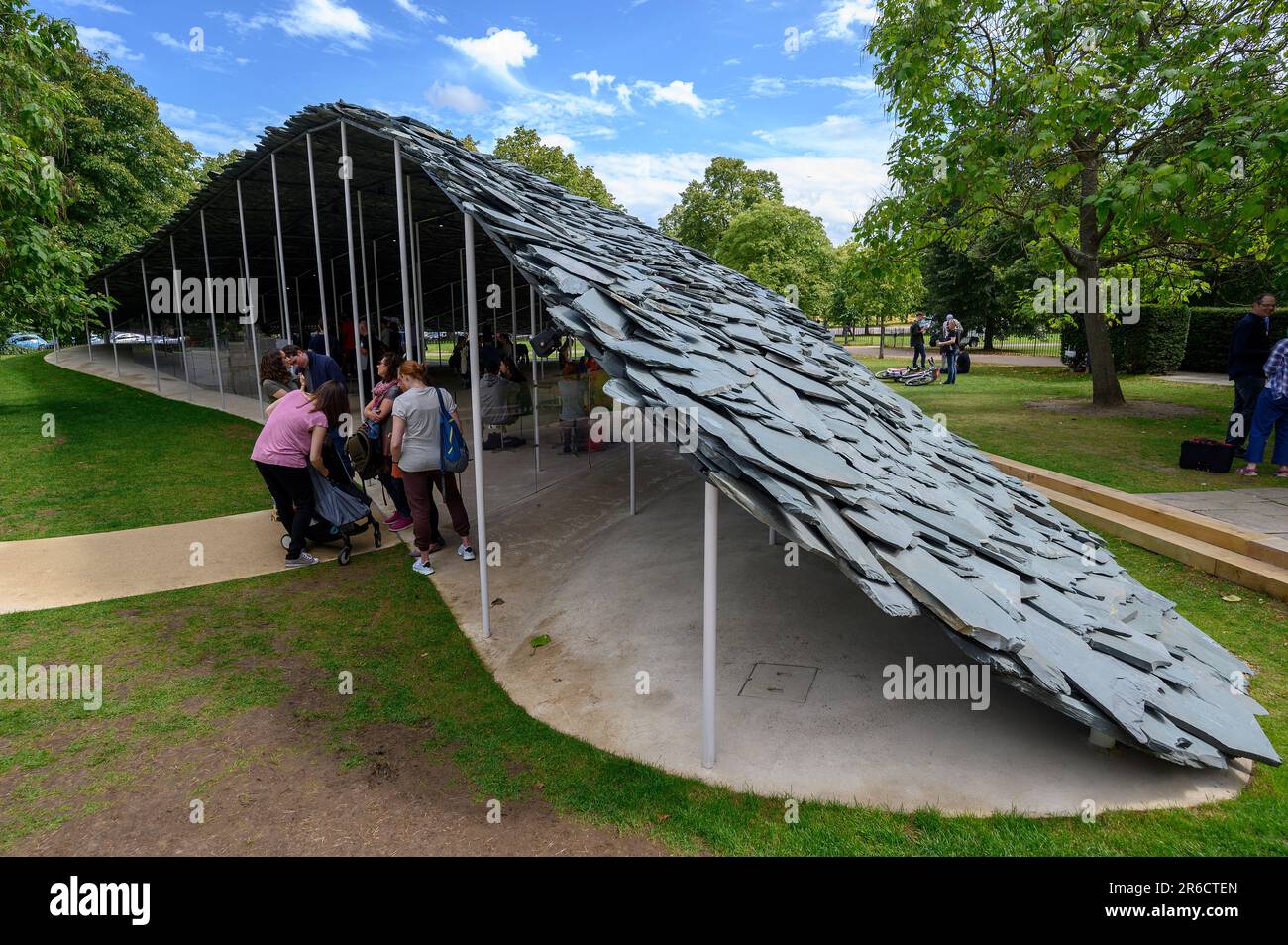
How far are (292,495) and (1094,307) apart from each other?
15155 millimetres

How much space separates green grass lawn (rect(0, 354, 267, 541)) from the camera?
869 centimetres

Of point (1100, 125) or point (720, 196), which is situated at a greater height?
point (720, 196)

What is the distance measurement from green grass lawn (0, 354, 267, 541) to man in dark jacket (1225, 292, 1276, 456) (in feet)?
43.5

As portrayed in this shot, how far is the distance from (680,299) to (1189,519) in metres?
5.68

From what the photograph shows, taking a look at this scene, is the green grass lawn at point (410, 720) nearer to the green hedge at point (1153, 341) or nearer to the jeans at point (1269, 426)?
the jeans at point (1269, 426)

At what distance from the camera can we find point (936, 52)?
1305 centimetres

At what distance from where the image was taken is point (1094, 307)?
46.8 ft

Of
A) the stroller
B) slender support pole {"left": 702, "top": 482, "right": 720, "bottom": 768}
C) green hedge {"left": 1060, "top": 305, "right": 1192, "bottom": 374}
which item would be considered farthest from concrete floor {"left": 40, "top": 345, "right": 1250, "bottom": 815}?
green hedge {"left": 1060, "top": 305, "right": 1192, "bottom": 374}

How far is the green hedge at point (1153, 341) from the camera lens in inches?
799

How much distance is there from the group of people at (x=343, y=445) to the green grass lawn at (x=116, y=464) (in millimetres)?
2707

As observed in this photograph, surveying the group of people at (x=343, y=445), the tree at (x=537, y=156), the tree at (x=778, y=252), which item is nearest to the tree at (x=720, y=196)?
the tree at (x=778, y=252)

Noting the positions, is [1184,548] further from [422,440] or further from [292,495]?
[292,495]

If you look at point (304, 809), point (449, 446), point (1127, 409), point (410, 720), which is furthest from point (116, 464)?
point (1127, 409)

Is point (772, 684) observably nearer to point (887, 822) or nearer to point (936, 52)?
point (887, 822)
